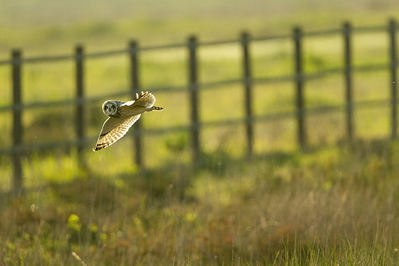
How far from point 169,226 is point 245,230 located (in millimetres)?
486

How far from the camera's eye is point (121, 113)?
3.98 meters

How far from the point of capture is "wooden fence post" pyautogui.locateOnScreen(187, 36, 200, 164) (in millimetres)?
10844

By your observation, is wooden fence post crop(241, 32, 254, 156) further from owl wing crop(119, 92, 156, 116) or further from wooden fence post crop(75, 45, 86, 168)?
owl wing crop(119, 92, 156, 116)

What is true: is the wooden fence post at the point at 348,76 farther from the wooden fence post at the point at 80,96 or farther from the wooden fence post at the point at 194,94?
the wooden fence post at the point at 80,96

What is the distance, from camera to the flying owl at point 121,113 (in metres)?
A: 3.88

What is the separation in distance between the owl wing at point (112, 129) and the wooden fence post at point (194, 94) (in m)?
6.63

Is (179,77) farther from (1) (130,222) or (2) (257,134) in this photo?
(1) (130,222)

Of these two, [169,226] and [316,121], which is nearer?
[169,226]

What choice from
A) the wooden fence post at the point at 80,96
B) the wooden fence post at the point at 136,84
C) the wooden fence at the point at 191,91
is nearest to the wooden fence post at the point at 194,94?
the wooden fence at the point at 191,91

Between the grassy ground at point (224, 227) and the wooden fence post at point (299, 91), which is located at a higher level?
the wooden fence post at point (299, 91)

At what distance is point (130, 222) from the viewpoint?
6754 mm

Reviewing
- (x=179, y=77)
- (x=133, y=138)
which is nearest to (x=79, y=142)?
(x=133, y=138)

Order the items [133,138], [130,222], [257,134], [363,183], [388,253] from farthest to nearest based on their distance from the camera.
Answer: [257,134] < [133,138] < [363,183] < [130,222] < [388,253]

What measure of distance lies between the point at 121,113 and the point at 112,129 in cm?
20
